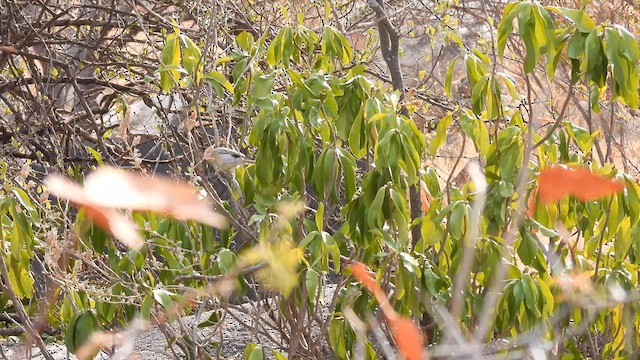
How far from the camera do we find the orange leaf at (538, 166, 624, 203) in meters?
2.57

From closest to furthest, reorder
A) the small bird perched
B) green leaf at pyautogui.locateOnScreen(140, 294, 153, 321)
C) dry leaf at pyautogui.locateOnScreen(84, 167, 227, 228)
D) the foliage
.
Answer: the foliage
green leaf at pyautogui.locateOnScreen(140, 294, 153, 321)
the small bird perched
dry leaf at pyautogui.locateOnScreen(84, 167, 227, 228)

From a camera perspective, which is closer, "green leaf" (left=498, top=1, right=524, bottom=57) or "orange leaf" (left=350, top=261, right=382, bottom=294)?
"green leaf" (left=498, top=1, right=524, bottom=57)

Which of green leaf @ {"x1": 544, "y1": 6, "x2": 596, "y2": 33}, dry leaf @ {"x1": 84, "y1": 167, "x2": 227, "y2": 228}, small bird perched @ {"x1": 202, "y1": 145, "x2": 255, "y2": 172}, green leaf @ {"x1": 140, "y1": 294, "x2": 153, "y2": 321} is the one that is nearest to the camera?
green leaf @ {"x1": 544, "y1": 6, "x2": 596, "y2": 33}

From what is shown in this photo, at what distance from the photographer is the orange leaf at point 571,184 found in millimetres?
2572

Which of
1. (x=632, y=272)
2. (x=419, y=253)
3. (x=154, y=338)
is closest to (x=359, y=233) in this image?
(x=419, y=253)

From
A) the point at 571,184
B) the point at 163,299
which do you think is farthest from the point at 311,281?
the point at 571,184

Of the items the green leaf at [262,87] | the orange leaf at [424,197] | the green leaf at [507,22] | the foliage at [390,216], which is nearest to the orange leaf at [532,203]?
the foliage at [390,216]

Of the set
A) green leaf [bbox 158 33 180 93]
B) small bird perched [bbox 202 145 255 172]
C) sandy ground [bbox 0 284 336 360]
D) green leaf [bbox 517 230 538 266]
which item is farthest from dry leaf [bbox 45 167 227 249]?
green leaf [bbox 517 230 538 266]

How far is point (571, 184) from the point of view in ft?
8.63

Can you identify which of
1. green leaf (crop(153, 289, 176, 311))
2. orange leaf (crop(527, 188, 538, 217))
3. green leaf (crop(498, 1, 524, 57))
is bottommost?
orange leaf (crop(527, 188, 538, 217))

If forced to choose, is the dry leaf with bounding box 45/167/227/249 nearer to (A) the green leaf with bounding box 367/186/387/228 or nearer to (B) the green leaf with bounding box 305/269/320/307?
(B) the green leaf with bounding box 305/269/320/307

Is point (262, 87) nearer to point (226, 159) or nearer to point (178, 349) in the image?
point (226, 159)

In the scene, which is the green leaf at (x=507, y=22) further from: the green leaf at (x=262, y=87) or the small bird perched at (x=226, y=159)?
the small bird perched at (x=226, y=159)

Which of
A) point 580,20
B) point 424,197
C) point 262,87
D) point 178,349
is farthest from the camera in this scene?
point 178,349
